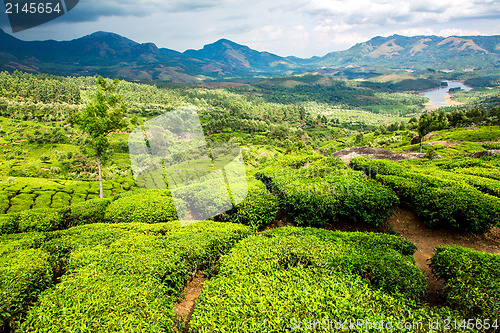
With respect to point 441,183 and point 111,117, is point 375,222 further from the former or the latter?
point 111,117

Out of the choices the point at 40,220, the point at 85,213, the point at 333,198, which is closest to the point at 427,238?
the point at 333,198

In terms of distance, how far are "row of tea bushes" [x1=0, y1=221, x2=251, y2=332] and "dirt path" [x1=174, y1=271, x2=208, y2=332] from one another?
39 centimetres

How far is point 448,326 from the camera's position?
17.3ft

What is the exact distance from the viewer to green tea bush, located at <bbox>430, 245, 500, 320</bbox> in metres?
5.66

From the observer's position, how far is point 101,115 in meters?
19.0

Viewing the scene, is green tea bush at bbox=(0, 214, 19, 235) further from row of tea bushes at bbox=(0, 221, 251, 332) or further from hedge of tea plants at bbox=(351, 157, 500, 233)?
hedge of tea plants at bbox=(351, 157, 500, 233)

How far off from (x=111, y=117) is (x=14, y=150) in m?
57.9

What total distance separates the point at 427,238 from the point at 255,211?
7.57m

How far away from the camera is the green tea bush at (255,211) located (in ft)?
36.9

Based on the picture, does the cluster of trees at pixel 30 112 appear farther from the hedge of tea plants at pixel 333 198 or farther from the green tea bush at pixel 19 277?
the hedge of tea plants at pixel 333 198

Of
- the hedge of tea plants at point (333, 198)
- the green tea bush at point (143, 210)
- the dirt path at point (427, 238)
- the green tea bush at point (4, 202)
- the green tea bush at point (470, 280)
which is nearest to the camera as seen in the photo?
the green tea bush at point (470, 280)

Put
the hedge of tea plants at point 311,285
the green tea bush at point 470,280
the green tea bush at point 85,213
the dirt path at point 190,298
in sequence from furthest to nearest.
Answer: the green tea bush at point 85,213, the dirt path at point 190,298, the green tea bush at point 470,280, the hedge of tea plants at point 311,285

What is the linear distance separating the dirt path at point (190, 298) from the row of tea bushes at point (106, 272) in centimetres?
39

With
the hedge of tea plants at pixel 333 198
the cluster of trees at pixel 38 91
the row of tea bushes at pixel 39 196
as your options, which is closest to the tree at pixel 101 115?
the row of tea bushes at pixel 39 196
